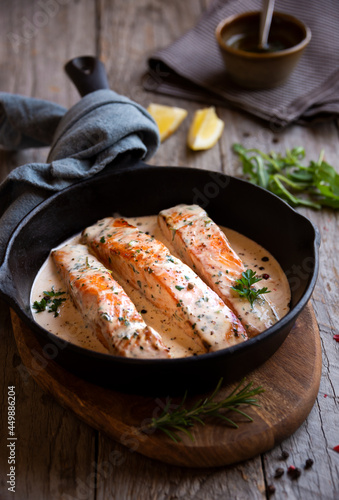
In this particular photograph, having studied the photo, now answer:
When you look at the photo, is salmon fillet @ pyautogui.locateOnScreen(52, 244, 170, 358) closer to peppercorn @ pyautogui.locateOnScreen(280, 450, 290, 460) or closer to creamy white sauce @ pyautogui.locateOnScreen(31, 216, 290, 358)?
creamy white sauce @ pyautogui.locateOnScreen(31, 216, 290, 358)

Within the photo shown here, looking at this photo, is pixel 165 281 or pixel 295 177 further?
pixel 295 177

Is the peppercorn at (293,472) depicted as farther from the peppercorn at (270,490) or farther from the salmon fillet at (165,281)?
the salmon fillet at (165,281)

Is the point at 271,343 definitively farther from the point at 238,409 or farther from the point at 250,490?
the point at 250,490

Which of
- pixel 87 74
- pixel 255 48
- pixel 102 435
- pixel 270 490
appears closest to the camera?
pixel 270 490

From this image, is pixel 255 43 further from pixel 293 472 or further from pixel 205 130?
pixel 293 472


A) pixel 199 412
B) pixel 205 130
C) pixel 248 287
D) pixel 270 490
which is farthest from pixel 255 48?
pixel 270 490

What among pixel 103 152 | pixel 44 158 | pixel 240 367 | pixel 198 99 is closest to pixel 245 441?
pixel 240 367


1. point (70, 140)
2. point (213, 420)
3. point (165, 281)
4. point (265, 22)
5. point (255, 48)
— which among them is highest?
point (265, 22)
